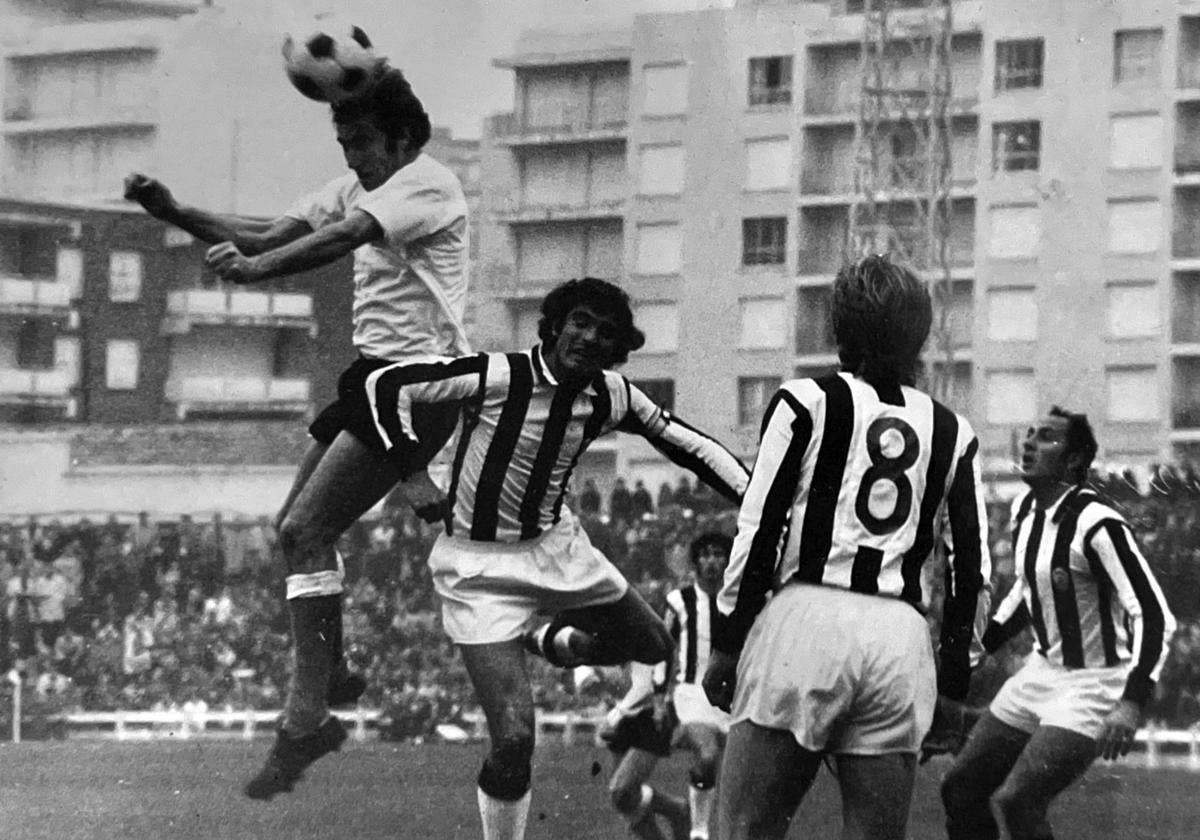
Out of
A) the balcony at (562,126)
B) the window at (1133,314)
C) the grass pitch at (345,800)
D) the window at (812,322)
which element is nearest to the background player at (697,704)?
the grass pitch at (345,800)

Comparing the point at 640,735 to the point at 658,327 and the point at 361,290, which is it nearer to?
the point at 658,327

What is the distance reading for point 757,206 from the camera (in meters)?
9.27

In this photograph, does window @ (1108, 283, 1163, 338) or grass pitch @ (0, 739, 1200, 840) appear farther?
window @ (1108, 283, 1163, 338)

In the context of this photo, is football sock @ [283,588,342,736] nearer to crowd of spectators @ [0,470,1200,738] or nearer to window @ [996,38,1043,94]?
crowd of spectators @ [0,470,1200,738]

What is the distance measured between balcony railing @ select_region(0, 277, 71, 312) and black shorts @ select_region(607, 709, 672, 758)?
10.4ft

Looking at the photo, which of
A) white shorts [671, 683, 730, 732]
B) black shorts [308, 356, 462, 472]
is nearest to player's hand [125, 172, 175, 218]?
black shorts [308, 356, 462, 472]

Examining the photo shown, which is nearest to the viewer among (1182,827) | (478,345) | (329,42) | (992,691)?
(329,42)

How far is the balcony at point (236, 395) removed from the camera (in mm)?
9055

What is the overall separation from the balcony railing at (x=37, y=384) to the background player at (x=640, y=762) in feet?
9.76

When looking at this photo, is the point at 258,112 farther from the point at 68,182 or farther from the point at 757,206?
the point at 757,206

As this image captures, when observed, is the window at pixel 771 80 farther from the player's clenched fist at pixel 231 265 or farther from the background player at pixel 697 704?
the player's clenched fist at pixel 231 265

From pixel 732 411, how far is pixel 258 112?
243 centimetres

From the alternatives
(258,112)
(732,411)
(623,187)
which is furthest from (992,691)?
(258,112)

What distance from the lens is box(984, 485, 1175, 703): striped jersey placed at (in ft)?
22.8
